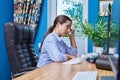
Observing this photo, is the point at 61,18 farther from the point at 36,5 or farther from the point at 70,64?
the point at 36,5

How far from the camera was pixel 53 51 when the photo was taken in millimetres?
1957

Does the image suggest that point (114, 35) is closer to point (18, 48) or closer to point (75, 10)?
point (18, 48)

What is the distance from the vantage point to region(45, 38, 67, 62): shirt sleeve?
1.92 metres

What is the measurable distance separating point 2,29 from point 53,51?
148 cm

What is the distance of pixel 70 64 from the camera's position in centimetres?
174

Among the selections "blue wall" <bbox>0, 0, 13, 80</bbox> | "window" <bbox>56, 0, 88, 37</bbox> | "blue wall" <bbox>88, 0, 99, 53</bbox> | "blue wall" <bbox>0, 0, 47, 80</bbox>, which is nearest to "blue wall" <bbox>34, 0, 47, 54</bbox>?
"blue wall" <bbox>0, 0, 47, 80</bbox>

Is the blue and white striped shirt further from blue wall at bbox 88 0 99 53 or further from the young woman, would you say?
blue wall at bbox 88 0 99 53

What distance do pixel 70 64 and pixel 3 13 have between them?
185 cm

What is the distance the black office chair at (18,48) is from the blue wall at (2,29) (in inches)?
39.4

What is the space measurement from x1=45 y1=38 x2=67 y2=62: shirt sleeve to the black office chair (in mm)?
204

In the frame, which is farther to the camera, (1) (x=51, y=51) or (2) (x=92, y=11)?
(2) (x=92, y=11)

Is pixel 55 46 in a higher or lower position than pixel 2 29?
lower

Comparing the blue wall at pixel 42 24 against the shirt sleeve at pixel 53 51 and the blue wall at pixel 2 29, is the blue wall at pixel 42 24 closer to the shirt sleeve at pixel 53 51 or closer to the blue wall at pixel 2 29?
the blue wall at pixel 2 29

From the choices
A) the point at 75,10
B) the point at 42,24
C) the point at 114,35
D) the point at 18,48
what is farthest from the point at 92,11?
the point at 114,35
